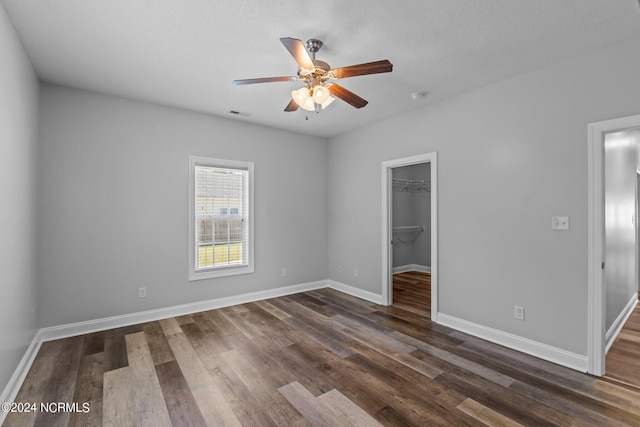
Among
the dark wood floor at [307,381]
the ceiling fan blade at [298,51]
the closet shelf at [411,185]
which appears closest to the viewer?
the ceiling fan blade at [298,51]

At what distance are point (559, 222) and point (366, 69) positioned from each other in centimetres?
227

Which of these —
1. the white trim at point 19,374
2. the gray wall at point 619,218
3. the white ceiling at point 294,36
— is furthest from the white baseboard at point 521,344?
the white trim at point 19,374

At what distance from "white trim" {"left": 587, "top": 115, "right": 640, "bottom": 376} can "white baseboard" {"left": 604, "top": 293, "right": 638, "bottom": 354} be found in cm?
26

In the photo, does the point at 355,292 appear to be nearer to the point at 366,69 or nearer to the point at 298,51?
the point at 366,69

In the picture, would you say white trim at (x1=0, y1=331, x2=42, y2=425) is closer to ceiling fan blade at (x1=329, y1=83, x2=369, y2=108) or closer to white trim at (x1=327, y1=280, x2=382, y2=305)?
ceiling fan blade at (x1=329, y1=83, x2=369, y2=108)

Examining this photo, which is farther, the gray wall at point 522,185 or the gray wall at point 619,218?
the gray wall at point 619,218

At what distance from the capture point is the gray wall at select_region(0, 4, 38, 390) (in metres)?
2.08

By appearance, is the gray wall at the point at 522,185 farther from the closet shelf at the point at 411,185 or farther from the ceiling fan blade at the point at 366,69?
the closet shelf at the point at 411,185

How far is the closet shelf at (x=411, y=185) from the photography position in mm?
6703

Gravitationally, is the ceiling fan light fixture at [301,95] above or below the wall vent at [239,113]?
below

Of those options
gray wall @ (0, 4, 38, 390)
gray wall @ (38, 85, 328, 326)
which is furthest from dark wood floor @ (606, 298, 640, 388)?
gray wall @ (0, 4, 38, 390)

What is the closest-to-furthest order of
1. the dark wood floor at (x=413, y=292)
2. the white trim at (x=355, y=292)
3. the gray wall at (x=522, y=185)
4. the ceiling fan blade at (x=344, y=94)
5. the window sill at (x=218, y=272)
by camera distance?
the ceiling fan blade at (x=344, y=94) < the gray wall at (x=522, y=185) < the window sill at (x=218, y=272) < the dark wood floor at (x=413, y=292) < the white trim at (x=355, y=292)

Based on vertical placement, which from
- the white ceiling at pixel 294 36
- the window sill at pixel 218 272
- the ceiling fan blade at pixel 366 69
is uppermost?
the white ceiling at pixel 294 36

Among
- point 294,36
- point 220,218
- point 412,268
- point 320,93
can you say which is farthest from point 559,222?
point 412,268
